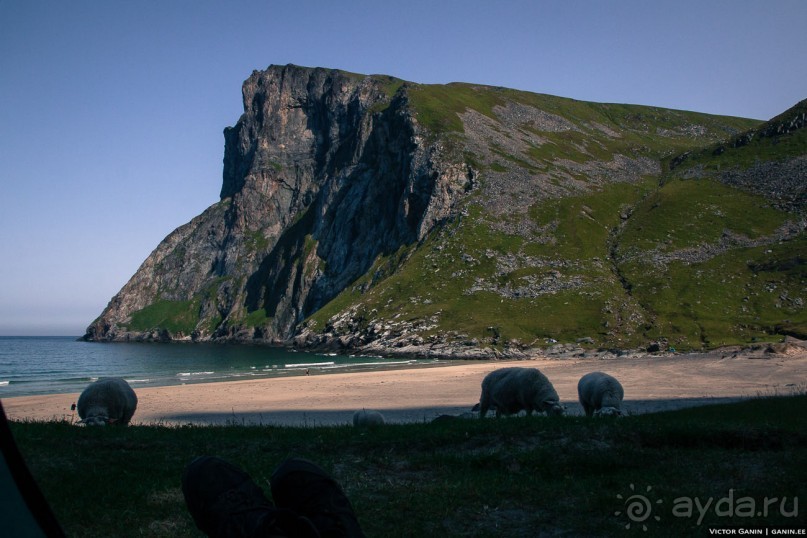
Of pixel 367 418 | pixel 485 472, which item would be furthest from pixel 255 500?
pixel 367 418

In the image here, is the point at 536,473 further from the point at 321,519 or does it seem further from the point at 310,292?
the point at 310,292

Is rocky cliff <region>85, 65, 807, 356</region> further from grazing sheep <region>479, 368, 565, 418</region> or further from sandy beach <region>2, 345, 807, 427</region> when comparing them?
grazing sheep <region>479, 368, 565, 418</region>

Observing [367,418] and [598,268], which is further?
[598,268]

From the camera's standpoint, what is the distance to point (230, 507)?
5238 mm

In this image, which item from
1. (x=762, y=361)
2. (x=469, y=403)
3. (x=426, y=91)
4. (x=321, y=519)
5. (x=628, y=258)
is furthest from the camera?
(x=426, y=91)

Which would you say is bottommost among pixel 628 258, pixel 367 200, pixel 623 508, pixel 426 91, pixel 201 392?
pixel 201 392

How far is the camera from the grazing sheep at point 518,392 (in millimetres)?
19344

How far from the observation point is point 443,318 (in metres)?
89.4

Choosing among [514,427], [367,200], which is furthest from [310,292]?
[514,427]

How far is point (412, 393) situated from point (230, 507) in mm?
36059

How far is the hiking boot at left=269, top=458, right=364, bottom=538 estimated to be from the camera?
17.2ft

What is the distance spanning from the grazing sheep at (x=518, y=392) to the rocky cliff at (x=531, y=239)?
2272 inches

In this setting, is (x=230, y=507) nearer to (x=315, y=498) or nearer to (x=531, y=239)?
(x=315, y=498)

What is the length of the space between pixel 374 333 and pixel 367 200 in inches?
2584
